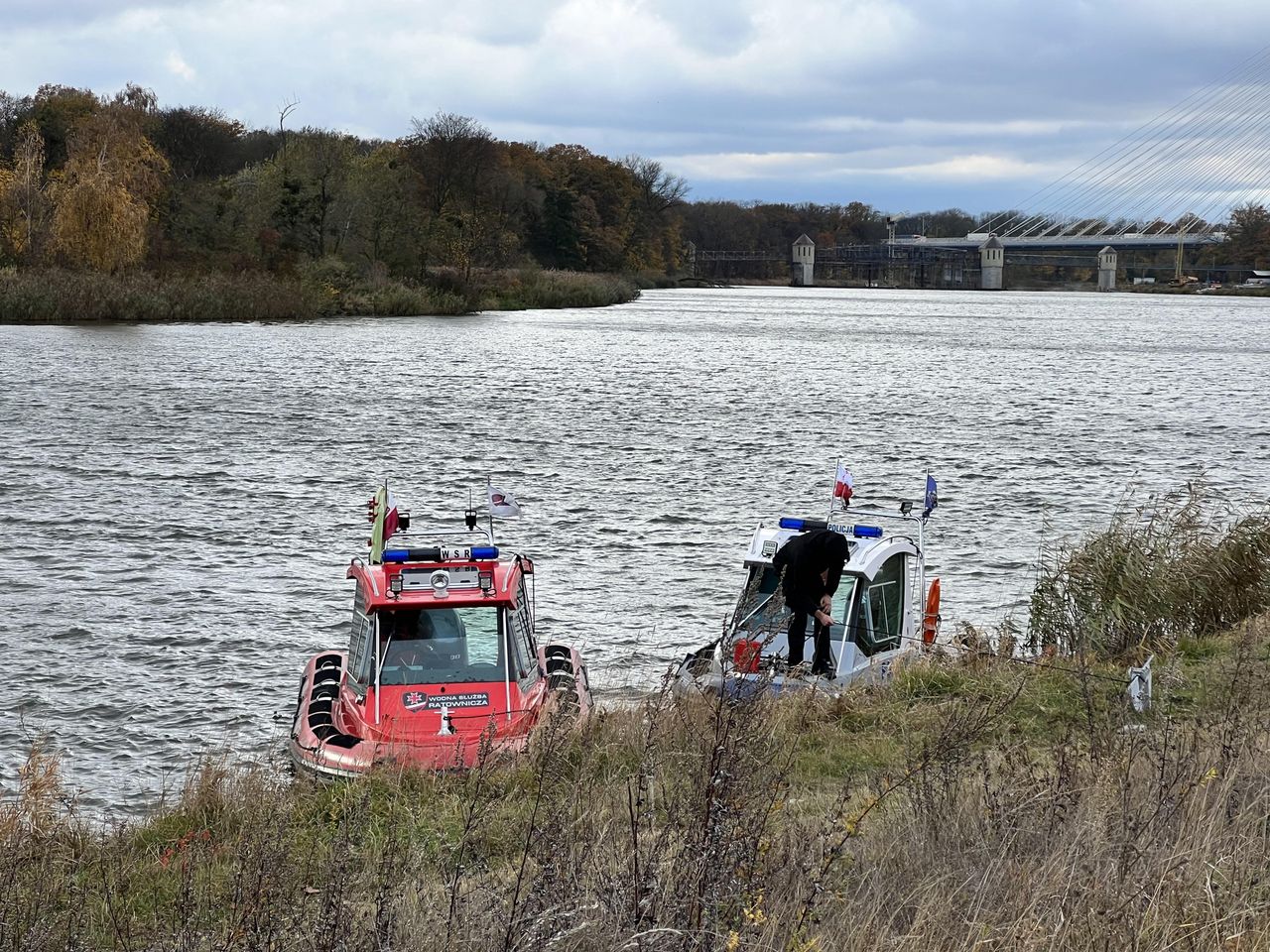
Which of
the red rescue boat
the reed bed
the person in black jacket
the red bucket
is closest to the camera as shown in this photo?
the red bucket

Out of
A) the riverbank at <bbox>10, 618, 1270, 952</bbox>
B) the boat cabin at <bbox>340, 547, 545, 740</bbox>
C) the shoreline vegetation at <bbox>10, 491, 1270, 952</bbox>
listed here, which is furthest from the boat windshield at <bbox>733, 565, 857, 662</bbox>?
the riverbank at <bbox>10, 618, 1270, 952</bbox>

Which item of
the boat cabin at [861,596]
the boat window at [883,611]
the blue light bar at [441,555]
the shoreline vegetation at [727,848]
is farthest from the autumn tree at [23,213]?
the shoreline vegetation at [727,848]

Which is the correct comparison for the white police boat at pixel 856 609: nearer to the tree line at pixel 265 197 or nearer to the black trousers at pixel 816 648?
the black trousers at pixel 816 648

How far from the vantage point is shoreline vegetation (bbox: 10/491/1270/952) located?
4.54 metres

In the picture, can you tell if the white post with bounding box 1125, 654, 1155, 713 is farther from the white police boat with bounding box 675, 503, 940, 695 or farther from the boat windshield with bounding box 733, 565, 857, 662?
the boat windshield with bounding box 733, 565, 857, 662

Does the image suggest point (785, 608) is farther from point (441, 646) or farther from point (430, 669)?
point (430, 669)

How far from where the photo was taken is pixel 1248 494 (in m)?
27.3

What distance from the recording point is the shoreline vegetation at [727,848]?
14.9ft

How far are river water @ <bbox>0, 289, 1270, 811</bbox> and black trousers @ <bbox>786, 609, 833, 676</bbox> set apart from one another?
2.57 m

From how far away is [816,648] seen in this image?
13.0m

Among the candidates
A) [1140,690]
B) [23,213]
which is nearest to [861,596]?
[1140,690]

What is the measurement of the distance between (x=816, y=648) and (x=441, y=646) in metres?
3.53

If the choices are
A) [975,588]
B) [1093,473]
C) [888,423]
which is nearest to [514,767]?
[975,588]

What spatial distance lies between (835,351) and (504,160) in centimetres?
6076
